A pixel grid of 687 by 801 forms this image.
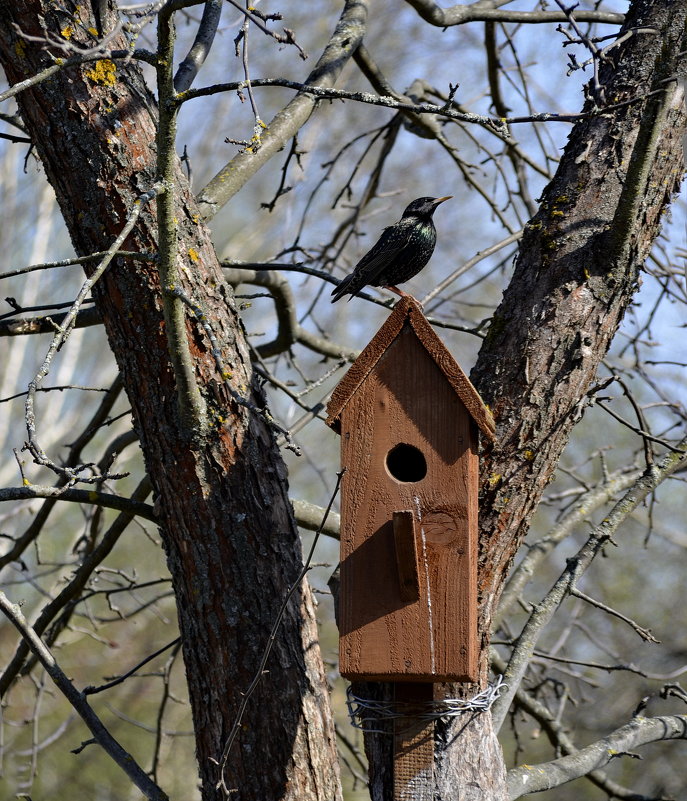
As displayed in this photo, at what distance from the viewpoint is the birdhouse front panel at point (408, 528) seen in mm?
2154

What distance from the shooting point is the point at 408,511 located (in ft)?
7.04

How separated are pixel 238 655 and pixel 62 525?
1174cm

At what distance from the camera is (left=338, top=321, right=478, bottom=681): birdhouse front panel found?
84.8 inches

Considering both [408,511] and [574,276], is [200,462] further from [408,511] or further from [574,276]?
[574,276]

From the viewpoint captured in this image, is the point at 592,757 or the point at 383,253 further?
the point at 383,253

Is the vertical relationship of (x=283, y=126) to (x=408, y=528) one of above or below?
above

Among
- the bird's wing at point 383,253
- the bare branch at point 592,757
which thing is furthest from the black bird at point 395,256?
the bare branch at point 592,757

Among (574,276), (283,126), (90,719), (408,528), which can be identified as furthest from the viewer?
(283,126)

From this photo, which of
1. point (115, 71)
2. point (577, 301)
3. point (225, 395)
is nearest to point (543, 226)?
point (577, 301)

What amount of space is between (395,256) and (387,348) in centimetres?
90

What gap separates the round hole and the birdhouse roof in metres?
0.20

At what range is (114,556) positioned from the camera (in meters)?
12.7

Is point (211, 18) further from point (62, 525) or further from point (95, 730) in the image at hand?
point (62, 525)

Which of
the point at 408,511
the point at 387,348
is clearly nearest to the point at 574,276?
the point at 387,348
